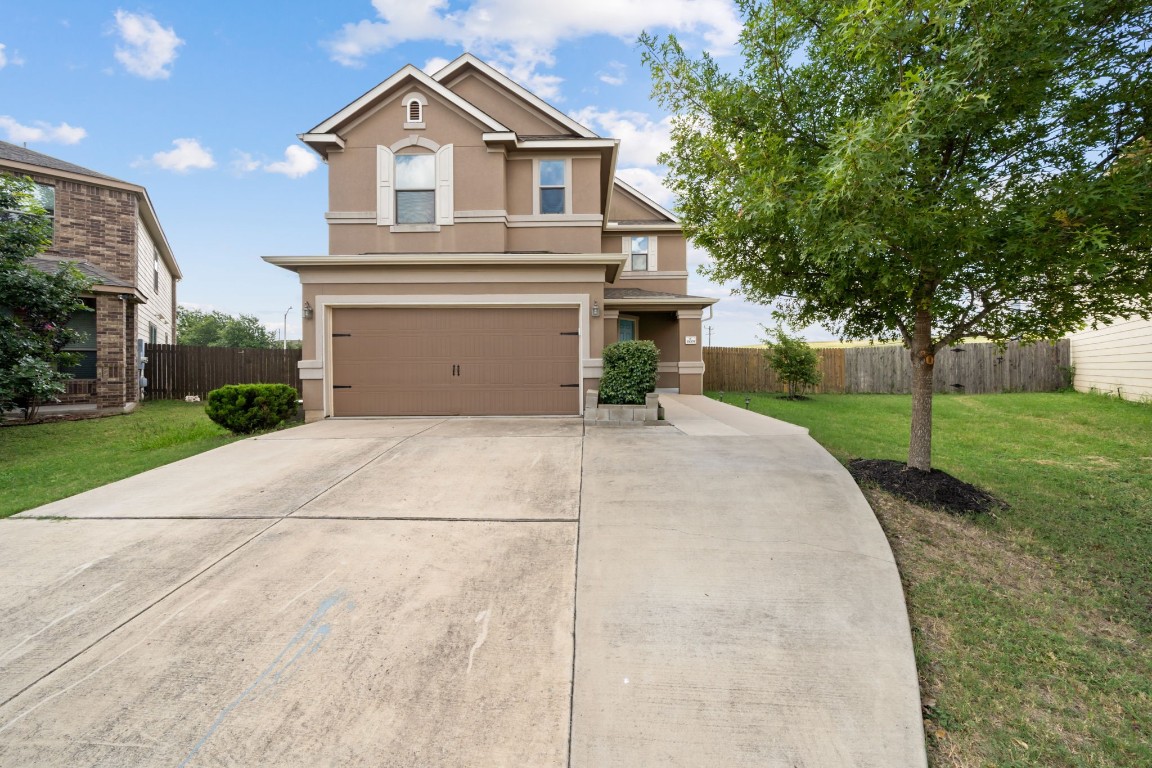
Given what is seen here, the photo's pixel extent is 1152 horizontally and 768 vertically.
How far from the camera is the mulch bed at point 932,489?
206 inches

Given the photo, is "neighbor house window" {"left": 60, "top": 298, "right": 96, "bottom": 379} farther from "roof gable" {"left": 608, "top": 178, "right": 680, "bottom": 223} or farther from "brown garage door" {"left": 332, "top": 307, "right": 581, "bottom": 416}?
"roof gable" {"left": 608, "top": 178, "right": 680, "bottom": 223}

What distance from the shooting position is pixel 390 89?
10570 millimetres

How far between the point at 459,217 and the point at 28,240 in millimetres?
7854

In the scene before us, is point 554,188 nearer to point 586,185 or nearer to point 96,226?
point 586,185

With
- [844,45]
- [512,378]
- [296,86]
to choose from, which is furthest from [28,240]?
[844,45]

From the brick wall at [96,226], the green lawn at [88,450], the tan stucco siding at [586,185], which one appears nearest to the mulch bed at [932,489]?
the tan stucco siding at [586,185]

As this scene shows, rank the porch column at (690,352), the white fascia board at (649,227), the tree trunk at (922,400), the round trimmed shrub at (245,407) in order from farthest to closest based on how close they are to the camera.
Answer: the white fascia board at (649,227) < the porch column at (690,352) < the round trimmed shrub at (245,407) < the tree trunk at (922,400)

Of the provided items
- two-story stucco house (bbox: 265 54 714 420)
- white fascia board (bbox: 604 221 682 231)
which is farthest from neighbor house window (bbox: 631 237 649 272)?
two-story stucco house (bbox: 265 54 714 420)

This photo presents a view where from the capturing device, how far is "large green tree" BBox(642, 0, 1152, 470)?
3.96m

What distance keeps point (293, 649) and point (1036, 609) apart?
4874 millimetres

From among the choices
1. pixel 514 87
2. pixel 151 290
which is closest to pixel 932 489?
pixel 514 87

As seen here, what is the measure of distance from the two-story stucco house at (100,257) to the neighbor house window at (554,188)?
10740 millimetres

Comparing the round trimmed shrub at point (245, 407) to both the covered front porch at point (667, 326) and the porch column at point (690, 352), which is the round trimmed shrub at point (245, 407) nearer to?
the covered front porch at point (667, 326)

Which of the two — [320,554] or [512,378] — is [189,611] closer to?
[320,554]
